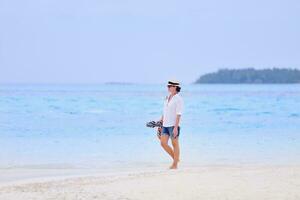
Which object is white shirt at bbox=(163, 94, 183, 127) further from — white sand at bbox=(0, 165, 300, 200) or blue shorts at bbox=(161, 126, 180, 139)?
white sand at bbox=(0, 165, 300, 200)

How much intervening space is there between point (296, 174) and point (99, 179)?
2.74 metres

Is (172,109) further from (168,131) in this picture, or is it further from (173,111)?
(168,131)

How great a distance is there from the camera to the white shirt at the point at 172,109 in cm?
1078

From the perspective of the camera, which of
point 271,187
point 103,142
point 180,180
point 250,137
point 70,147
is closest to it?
point 271,187

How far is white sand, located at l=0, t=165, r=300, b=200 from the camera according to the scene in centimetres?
848

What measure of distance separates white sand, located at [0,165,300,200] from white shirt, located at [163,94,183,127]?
0.81 m

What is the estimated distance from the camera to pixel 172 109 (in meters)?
10.8

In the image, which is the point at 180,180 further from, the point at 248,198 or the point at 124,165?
the point at 124,165

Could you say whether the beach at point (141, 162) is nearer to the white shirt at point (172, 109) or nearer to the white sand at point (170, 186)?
the white sand at point (170, 186)

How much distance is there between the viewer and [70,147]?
17062 mm

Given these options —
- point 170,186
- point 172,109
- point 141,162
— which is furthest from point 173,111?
point 141,162

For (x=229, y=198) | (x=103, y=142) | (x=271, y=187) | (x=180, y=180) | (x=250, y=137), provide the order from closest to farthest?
(x=229, y=198), (x=271, y=187), (x=180, y=180), (x=103, y=142), (x=250, y=137)

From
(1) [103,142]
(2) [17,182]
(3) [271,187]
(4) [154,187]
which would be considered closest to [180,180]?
(4) [154,187]

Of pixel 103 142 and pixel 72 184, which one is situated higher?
pixel 103 142
